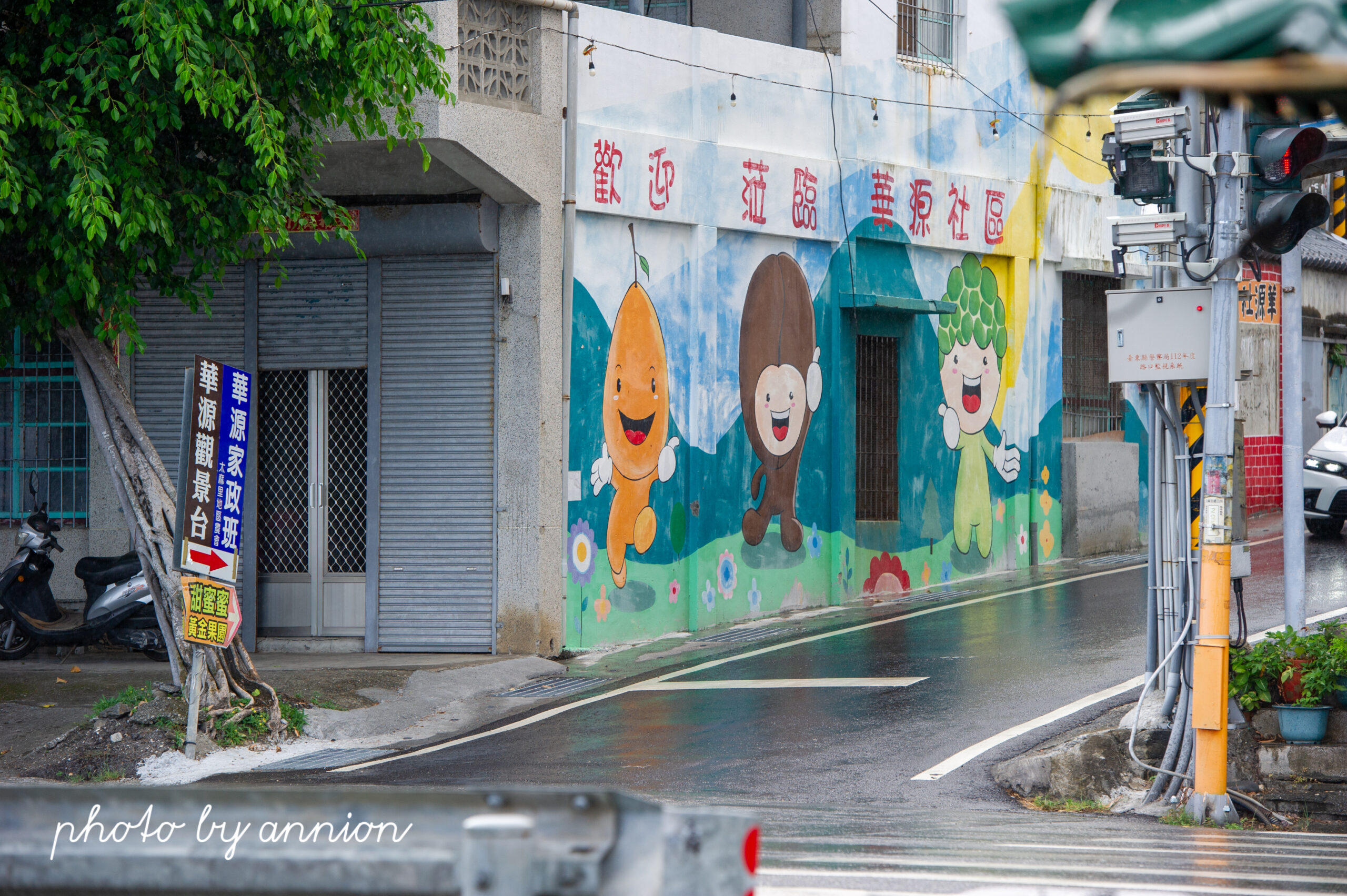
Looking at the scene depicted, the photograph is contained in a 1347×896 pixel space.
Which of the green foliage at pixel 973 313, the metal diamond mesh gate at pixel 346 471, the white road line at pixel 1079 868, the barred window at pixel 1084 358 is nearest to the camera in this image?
the white road line at pixel 1079 868

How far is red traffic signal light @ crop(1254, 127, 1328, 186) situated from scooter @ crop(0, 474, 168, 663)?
986 cm

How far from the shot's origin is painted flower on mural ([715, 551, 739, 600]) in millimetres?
15078

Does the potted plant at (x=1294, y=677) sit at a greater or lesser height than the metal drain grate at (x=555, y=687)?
greater

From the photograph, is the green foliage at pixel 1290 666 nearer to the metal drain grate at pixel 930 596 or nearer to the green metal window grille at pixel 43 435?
the metal drain grate at pixel 930 596

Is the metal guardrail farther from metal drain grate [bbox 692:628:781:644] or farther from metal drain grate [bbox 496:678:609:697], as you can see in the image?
metal drain grate [bbox 692:628:781:644]

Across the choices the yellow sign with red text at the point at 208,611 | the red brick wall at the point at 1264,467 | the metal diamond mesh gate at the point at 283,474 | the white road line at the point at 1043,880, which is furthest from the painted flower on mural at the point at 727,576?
the red brick wall at the point at 1264,467

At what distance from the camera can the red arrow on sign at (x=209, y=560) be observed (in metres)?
9.91

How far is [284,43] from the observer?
9922mm

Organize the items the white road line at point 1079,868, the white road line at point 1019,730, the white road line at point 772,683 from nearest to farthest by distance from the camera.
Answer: the white road line at point 1079,868 → the white road line at point 1019,730 → the white road line at point 772,683

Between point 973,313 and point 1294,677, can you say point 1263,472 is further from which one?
point 1294,677

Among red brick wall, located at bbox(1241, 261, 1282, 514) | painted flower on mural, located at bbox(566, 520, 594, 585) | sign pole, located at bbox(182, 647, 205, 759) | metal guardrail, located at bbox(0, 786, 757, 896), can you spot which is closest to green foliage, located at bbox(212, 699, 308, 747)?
sign pole, located at bbox(182, 647, 205, 759)

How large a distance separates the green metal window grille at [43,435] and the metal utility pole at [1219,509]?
37.1 ft

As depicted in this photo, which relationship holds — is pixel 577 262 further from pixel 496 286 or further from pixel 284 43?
A: pixel 284 43

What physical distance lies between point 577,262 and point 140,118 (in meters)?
5.01
